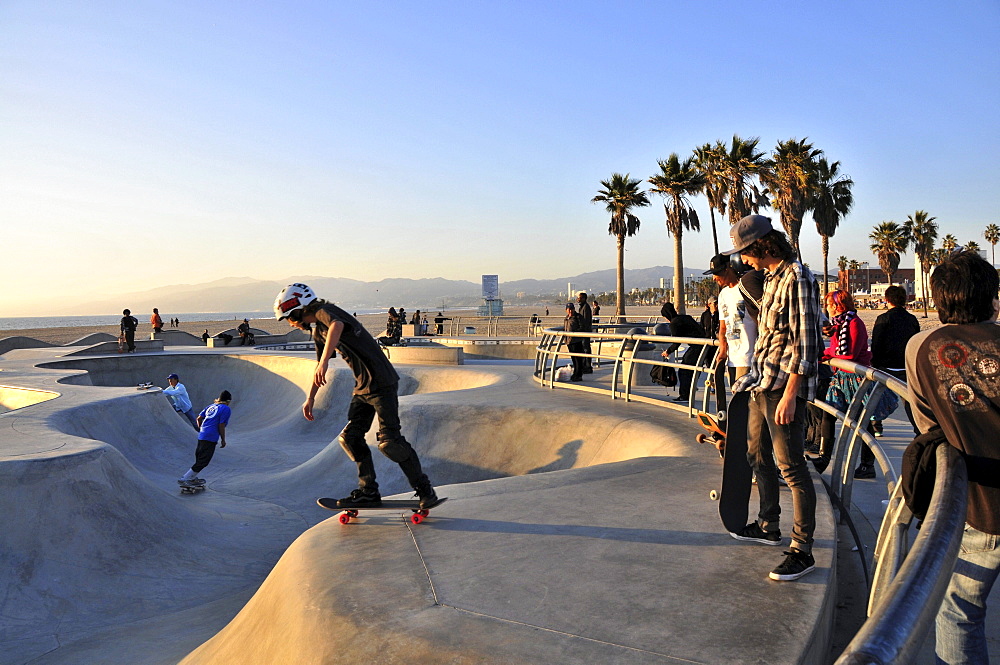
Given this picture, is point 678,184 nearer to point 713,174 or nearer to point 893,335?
point 713,174

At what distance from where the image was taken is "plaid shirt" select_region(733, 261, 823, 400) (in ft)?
11.0

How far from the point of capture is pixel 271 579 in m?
4.21

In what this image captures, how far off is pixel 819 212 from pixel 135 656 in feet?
139

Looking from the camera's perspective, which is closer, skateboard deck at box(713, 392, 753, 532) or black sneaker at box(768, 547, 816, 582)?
black sneaker at box(768, 547, 816, 582)

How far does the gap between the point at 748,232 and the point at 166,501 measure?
27.5ft

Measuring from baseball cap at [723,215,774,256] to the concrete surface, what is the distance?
181 cm

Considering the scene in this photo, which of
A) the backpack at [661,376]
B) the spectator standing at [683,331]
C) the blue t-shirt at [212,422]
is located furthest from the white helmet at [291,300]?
the blue t-shirt at [212,422]

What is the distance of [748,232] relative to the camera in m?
3.55

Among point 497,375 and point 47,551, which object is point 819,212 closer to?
point 497,375

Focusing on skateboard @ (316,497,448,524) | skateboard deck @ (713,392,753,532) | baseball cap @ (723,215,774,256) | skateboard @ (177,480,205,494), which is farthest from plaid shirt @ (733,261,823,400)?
skateboard @ (177,480,205,494)

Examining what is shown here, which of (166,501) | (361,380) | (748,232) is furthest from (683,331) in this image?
(166,501)

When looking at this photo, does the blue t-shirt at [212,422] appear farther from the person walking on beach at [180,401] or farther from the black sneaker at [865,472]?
the black sneaker at [865,472]

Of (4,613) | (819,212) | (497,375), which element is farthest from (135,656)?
(819,212)

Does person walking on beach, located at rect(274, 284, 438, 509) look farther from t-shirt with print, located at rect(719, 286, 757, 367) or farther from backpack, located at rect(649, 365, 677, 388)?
backpack, located at rect(649, 365, 677, 388)
